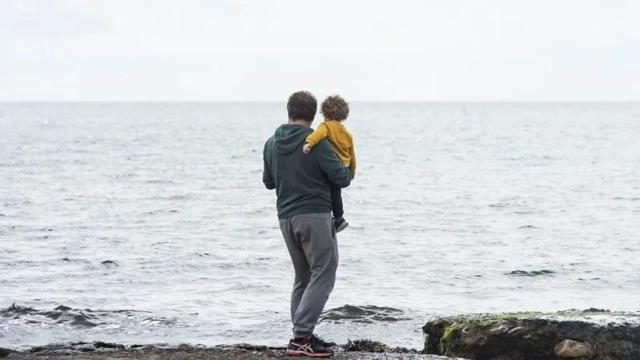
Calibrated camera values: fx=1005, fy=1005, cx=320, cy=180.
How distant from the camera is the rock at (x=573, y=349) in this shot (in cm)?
809

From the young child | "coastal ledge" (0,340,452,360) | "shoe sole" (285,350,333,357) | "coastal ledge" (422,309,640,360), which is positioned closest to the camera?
the young child

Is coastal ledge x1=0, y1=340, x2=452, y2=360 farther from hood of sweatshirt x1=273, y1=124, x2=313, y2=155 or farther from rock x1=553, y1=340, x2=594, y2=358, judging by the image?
hood of sweatshirt x1=273, y1=124, x2=313, y2=155

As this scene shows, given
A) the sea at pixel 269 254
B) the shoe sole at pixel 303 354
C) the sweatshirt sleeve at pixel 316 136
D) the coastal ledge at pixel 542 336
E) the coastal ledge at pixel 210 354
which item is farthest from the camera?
the sea at pixel 269 254

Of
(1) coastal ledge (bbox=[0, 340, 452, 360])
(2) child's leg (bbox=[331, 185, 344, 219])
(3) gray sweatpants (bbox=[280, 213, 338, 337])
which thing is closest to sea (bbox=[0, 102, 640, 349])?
(1) coastal ledge (bbox=[0, 340, 452, 360])

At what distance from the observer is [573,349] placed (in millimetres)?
8125

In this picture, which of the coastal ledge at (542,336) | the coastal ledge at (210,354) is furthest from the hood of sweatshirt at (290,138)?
the coastal ledge at (542,336)

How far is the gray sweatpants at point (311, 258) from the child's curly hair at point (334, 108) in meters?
0.77

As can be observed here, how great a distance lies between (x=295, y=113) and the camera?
7.84 meters

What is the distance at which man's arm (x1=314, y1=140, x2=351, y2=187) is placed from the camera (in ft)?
25.1

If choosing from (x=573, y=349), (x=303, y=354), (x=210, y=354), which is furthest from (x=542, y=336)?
(x=210, y=354)

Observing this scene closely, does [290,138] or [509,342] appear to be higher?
[290,138]

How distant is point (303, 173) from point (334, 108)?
1.83 ft

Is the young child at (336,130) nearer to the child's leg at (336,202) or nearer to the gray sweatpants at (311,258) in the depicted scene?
the child's leg at (336,202)

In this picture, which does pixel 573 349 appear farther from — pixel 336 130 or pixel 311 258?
pixel 336 130
